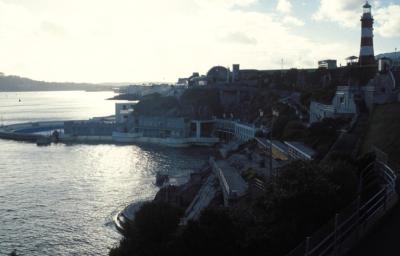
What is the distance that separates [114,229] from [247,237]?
7034mm

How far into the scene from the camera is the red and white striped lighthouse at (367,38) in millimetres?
23141

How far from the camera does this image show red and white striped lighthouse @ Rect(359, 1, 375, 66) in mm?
23141

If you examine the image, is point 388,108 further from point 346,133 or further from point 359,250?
point 359,250

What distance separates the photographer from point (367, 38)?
24047 mm

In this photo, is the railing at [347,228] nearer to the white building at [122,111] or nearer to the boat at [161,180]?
the boat at [161,180]

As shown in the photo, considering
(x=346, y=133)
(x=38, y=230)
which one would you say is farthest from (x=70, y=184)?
(x=346, y=133)

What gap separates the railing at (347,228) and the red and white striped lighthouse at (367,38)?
1848cm

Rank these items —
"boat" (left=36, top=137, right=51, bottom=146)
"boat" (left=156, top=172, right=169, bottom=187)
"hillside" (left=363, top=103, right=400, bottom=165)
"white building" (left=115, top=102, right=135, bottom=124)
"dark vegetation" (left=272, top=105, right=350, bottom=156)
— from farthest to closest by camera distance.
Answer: "white building" (left=115, top=102, right=135, bottom=124) → "boat" (left=36, top=137, right=51, bottom=146) → "boat" (left=156, top=172, right=169, bottom=187) → "dark vegetation" (left=272, top=105, right=350, bottom=156) → "hillside" (left=363, top=103, right=400, bottom=165)

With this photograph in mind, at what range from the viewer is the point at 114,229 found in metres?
12.5

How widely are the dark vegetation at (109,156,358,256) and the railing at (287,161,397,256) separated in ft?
2.41

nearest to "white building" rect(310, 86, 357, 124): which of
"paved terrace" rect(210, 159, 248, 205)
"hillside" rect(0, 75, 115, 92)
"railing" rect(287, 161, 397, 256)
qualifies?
"paved terrace" rect(210, 159, 248, 205)

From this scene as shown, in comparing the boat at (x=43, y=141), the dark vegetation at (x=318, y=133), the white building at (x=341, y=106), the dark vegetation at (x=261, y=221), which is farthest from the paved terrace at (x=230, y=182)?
the boat at (x=43, y=141)

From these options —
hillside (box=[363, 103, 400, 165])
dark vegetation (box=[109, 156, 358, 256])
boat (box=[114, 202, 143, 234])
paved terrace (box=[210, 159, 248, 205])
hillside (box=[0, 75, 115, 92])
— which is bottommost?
boat (box=[114, 202, 143, 234])

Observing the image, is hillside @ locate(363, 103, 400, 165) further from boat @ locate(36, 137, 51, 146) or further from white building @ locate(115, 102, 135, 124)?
white building @ locate(115, 102, 135, 124)
